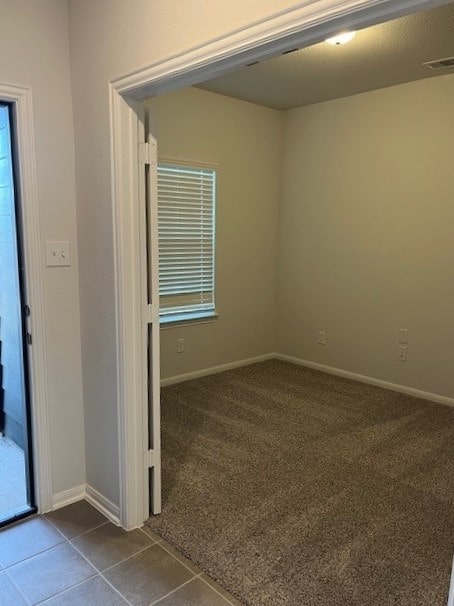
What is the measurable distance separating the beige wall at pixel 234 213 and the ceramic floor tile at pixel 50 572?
229 centimetres

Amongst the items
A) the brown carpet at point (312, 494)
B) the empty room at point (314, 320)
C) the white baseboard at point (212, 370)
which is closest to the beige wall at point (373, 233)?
the empty room at point (314, 320)

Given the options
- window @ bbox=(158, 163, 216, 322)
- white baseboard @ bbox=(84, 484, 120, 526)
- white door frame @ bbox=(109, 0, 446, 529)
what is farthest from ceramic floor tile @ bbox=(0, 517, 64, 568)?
window @ bbox=(158, 163, 216, 322)

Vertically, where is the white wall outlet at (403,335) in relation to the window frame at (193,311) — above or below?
below

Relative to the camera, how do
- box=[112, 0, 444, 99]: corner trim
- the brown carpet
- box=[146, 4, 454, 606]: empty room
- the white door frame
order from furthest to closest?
box=[146, 4, 454, 606]: empty room, the brown carpet, the white door frame, box=[112, 0, 444, 99]: corner trim

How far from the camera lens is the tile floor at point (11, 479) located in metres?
2.47

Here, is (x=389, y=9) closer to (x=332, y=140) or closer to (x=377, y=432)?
(x=377, y=432)

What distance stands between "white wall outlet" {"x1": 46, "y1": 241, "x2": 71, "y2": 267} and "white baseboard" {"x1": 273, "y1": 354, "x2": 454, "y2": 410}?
3.22 metres

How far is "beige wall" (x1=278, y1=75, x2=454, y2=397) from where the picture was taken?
390 centimetres

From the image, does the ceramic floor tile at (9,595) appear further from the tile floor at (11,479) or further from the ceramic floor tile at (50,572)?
the tile floor at (11,479)

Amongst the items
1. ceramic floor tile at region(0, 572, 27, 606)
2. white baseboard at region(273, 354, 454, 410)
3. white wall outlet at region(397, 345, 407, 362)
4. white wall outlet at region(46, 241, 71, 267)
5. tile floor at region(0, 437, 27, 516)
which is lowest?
ceramic floor tile at region(0, 572, 27, 606)

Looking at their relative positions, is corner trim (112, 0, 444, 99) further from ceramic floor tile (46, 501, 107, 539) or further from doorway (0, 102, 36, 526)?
ceramic floor tile (46, 501, 107, 539)

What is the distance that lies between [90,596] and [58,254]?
1.52 metres

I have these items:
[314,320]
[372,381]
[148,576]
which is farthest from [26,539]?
[314,320]

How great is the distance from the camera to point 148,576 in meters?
1.98
